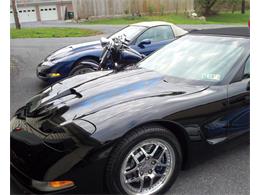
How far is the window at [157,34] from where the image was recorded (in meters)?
6.87

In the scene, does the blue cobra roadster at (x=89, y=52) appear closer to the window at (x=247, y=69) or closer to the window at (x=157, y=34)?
the window at (x=157, y=34)

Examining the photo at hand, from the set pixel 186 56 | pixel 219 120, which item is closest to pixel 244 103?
pixel 219 120

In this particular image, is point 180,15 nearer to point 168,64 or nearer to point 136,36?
point 136,36

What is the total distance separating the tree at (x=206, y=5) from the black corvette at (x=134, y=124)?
3082 cm

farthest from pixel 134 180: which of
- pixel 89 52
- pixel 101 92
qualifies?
pixel 89 52

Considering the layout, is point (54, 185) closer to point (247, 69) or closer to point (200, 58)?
point (200, 58)

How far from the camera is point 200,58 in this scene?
3359 millimetres

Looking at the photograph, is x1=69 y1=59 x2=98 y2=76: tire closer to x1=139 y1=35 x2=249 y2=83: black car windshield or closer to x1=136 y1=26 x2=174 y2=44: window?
x1=136 y1=26 x2=174 y2=44: window

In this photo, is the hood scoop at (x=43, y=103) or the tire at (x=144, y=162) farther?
the hood scoop at (x=43, y=103)

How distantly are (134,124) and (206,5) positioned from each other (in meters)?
32.5

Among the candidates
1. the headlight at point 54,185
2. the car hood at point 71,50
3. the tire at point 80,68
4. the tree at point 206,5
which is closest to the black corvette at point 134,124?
the headlight at point 54,185

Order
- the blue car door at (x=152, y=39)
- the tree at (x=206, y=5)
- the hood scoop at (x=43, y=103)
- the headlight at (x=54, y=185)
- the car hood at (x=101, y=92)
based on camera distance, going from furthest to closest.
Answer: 1. the tree at (x=206, y=5)
2. the blue car door at (x=152, y=39)
3. the hood scoop at (x=43, y=103)
4. the car hood at (x=101, y=92)
5. the headlight at (x=54, y=185)

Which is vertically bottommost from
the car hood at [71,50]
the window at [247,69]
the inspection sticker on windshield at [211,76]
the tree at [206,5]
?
the inspection sticker on windshield at [211,76]

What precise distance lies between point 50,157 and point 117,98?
82cm
